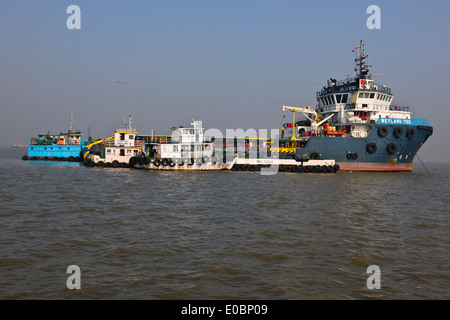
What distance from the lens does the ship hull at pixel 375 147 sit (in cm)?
3956

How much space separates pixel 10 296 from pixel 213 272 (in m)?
4.73

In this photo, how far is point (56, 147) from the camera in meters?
59.9

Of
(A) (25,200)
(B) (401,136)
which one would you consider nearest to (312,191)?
(A) (25,200)

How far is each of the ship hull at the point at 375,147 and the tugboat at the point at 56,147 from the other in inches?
1795

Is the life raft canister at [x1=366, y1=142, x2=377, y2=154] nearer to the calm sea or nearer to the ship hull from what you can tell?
the ship hull

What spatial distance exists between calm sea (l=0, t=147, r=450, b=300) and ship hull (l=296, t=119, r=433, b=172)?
858 inches

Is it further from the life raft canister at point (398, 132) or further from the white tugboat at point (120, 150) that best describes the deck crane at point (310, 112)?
the white tugboat at point (120, 150)

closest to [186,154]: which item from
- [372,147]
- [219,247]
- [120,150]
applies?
[120,150]

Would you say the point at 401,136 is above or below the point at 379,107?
below

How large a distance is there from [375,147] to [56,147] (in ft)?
191

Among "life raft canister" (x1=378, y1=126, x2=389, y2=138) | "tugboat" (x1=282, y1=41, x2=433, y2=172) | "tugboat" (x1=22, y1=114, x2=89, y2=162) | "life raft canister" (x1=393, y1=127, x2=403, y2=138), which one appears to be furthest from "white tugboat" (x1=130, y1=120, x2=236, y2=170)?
"tugboat" (x1=22, y1=114, x2=89, y2=162)

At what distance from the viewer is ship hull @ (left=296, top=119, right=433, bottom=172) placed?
3956 centimetres

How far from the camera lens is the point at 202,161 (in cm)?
3762
